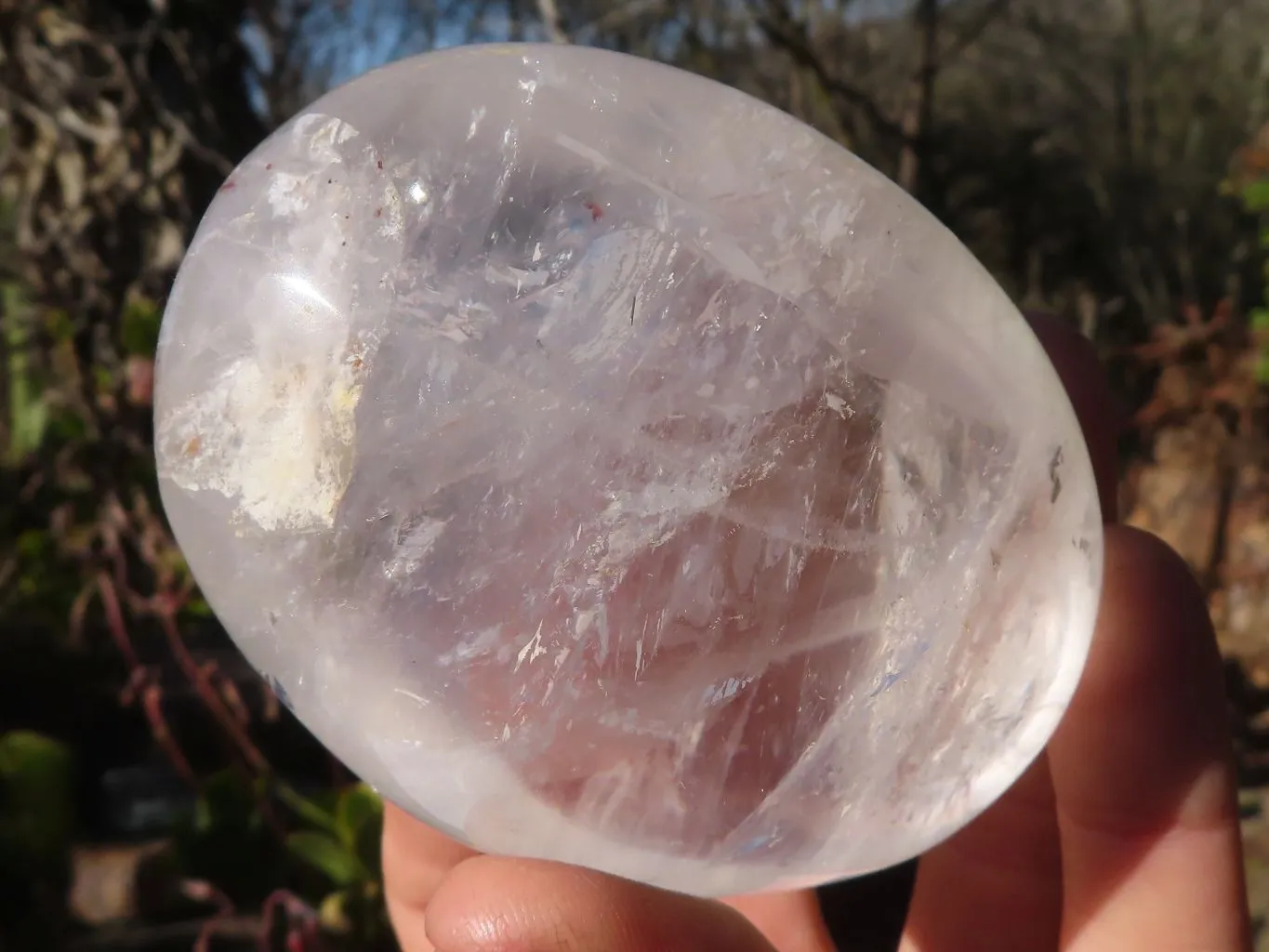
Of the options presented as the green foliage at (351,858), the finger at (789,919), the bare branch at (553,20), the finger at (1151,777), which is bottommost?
the green foliage at (351,858)

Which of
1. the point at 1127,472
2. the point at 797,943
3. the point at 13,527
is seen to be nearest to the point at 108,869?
the point at 13,527

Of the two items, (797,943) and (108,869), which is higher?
(797,943)

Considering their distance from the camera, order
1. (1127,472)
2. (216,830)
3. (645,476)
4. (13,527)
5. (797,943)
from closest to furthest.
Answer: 1. (645,476)
2. (797,943)
3. (216,830)
4. (13,527)
5. (1127,472)

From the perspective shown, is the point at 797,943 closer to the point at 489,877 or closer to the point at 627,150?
the point at 489,877

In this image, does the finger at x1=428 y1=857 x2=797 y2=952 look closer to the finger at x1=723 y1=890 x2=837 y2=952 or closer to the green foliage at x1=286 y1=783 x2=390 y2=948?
the finger at x1=723 y1=890 x2=837 y2=952

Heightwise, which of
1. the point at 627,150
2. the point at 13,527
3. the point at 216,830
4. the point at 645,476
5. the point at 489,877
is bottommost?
the point at 216,830

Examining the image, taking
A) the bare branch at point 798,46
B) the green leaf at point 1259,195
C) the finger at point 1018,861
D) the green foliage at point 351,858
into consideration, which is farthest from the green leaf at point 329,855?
the green leaf at point 1259,195

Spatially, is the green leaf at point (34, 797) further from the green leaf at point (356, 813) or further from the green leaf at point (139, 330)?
the green leaf at point (139, 330)

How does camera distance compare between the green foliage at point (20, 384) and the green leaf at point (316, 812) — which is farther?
the green foliage at point (20, 384)
